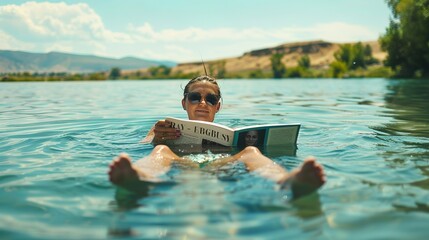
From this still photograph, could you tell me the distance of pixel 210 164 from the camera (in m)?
4.10

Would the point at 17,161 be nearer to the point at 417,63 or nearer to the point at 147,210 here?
the point at 147,210

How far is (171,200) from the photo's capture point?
9.61 feet

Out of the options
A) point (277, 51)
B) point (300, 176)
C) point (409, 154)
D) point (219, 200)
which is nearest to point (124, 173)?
point (219, 200)

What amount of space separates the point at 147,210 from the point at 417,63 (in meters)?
40.8

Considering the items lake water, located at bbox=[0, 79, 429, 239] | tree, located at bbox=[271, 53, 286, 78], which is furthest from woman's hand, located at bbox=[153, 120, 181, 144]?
tree, located at bbox=[271, 53, 286, 78]

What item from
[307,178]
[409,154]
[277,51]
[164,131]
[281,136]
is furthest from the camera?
[277,51]

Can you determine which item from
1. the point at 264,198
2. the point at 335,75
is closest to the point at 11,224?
the point at 264,198

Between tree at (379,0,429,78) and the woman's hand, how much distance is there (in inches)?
1098

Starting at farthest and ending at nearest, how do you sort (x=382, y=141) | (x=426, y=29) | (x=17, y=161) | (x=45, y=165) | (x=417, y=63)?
(x=417, y=63) → (x=426, y=29) → (x=382, y=141) → (x=17, y=161) → (x=45, y=165)

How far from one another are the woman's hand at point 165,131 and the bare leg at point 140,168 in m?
0.95

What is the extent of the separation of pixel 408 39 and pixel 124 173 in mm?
37974

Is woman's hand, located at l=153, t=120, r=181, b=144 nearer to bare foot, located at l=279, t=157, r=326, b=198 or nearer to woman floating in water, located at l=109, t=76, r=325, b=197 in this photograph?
woman floating in water, located at l=109, t=76, r=325, b=197

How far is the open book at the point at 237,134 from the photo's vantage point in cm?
454

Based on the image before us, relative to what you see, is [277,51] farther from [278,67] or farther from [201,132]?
[201,132]
